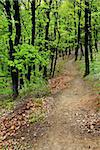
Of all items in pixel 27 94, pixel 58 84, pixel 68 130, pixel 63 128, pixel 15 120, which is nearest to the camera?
pixel 68 130

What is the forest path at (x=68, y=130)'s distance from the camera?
41.0ft

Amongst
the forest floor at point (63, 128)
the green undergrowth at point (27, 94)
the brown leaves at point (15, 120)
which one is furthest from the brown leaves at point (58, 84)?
the brown leaves at point (15, 120)

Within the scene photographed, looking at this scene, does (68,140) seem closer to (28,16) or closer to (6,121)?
(6,121)

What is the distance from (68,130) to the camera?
14180 mm

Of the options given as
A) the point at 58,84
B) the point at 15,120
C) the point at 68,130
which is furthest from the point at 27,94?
the point at 68,130

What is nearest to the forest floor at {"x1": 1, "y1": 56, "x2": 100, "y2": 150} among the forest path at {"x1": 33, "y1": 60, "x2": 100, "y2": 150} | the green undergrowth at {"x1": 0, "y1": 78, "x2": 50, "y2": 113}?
the forest path at {"x1": 33, "y1": 60, "x2": 100, "y2": 150}

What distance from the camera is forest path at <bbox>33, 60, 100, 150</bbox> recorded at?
12.5 m

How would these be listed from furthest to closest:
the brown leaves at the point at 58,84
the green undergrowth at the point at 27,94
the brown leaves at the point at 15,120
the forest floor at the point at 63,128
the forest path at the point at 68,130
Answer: the brown leaves at the point at 58,84 → the green undergrowth at the point at 27,94 → the brown leaves at the point at 15,120 → the forest floor at the point at 63,128 → the forest path at the point at 68,130

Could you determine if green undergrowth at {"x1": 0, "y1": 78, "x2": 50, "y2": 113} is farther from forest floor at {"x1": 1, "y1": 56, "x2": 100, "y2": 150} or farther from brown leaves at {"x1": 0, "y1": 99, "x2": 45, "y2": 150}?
brown leaves at {"x1": 0, "y1": 99, "x2": 45, "y2": 150}

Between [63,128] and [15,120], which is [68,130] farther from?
[15,120]

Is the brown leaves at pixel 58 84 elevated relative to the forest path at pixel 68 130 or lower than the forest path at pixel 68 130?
lower

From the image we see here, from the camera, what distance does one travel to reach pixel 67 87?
26.1 metres

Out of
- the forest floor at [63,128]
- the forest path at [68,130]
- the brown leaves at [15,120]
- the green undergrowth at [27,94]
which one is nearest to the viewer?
the forest path at [68,130]

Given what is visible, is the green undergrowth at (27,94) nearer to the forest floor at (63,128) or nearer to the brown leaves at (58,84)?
the forest floor at (63,128)
